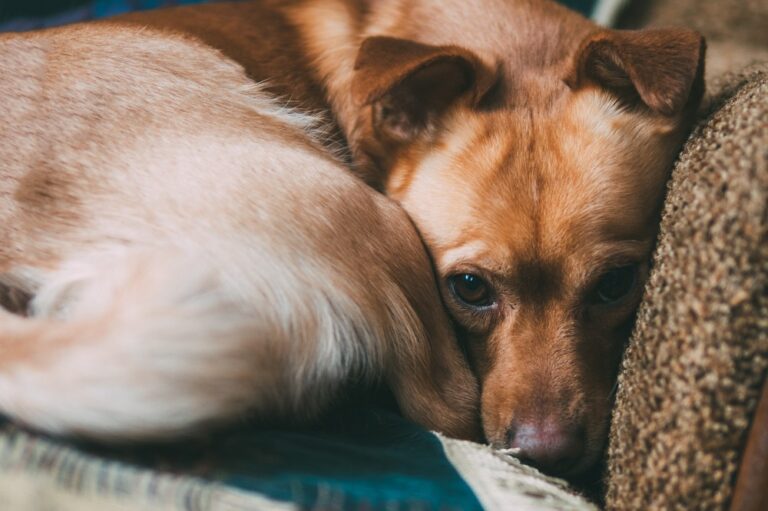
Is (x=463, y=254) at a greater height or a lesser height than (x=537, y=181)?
lesser

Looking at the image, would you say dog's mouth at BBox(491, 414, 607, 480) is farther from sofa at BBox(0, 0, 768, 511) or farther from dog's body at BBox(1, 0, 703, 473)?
sofa at BBox(0, 0, 768, 511)

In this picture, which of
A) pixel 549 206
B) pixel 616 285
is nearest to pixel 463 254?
pixel 549 206

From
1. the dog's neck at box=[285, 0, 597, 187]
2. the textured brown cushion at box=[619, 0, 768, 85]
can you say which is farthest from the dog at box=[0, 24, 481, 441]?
the textured brown cushion at box=[619, 0, 768, 85]

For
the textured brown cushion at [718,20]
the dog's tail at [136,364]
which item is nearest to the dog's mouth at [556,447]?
the dog's tail at [136,364]

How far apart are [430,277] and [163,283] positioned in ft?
2.47

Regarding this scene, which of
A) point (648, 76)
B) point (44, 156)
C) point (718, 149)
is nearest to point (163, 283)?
point (44, 156)

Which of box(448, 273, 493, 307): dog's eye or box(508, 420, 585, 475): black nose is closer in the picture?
box(508, 420, 585, 475): black nose

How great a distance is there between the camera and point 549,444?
164 centimetres

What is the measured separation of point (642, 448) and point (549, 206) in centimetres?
63

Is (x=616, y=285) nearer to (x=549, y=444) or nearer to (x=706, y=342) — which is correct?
(x=549, y=444)

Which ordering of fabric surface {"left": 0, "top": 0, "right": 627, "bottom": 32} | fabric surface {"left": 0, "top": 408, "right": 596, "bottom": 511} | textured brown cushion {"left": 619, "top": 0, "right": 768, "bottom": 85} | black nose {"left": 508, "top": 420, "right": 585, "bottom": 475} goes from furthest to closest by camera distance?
1. textured brown cushion {"left": 619, "top": 0, "right": 768, "bottom": 85}
2. fabric surface {"left": 0, "top": 0, "right": 627, "bottom": 32}
3. black nose {"left": 508, "top": 420, "right": 585, "bottom": 475}
4. fabric surface {"left": 0, "top": 408, "right": 596, "bottom": 511}

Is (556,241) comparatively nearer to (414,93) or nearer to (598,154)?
(598,154)

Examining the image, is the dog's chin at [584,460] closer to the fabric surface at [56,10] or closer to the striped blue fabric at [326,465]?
the striped blue fabric at [326,465]

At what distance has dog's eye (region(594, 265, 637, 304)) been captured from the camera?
1.81 meters
